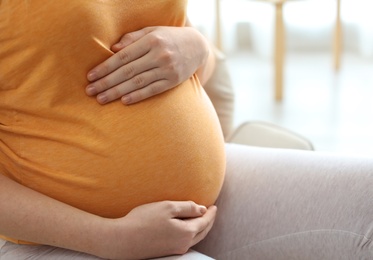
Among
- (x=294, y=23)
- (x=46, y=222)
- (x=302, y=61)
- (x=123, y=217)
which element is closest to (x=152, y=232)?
(x=123, y=217)

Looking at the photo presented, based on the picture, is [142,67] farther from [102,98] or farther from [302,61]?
[302,61]

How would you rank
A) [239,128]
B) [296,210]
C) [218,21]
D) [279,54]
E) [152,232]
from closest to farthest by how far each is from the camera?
[152,232], [296,210], [239,128], [279,54], [218,21]

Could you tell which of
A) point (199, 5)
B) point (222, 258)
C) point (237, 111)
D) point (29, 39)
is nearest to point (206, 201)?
point (222, 258)

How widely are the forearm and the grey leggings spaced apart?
0.05 m

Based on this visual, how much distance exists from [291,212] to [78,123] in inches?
15.2

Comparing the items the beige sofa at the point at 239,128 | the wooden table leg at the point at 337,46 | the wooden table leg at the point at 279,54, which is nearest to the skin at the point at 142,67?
the beige sofa at the point at 239,128

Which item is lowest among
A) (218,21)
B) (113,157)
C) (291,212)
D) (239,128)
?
(218,21)

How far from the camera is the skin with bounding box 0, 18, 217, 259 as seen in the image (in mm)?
974

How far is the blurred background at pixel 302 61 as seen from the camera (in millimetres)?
3059

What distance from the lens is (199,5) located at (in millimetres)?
3654

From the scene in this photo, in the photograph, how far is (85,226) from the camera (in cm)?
98

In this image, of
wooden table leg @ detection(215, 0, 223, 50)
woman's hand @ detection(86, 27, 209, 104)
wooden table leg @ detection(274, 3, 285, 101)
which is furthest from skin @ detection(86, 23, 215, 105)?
wooden table leg @ detection(215, 0, 223, 50)

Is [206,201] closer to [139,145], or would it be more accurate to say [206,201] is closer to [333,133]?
[139,145]

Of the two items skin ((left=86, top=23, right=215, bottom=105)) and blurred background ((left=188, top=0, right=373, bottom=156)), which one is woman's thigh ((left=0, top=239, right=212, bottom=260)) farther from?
blurred background ((left=188, top=0, right=373, bottom=156))
